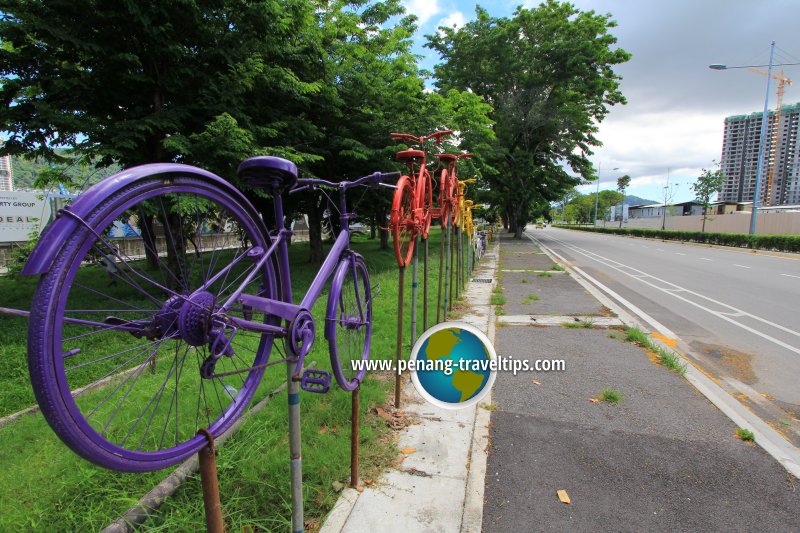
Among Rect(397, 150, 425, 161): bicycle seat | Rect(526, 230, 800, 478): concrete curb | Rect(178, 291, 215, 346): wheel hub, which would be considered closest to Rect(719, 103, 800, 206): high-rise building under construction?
Rect(526, 230, 800, 478): concrete curb

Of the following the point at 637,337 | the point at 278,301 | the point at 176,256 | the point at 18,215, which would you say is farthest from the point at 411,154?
the point at 18,215

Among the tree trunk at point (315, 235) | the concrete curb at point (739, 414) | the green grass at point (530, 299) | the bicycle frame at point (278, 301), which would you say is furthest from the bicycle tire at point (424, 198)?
the tree trunk at point (315, 235)

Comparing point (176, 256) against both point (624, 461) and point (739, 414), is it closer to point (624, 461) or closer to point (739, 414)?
point (624, 461)

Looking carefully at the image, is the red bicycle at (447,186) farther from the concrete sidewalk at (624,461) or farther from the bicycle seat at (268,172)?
the bicycle seat at (268,172)

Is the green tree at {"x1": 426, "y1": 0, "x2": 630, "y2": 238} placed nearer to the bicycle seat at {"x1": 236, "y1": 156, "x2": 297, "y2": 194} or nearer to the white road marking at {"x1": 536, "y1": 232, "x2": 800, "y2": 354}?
the white road marking at {"x1": 536, "y1": 232, "x2": 800, "y2": 354}

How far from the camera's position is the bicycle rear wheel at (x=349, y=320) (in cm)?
242

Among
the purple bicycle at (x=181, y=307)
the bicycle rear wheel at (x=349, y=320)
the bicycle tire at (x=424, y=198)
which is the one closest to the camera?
the purple bicycle at (x=181, y=307)

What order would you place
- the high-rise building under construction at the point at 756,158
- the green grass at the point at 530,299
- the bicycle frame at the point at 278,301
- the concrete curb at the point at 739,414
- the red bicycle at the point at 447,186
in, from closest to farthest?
the bicycle frame at the point at 278,301 < the concrete curb at the point at 739,414 < the red bicycle at the point at 447,186 < the green grass at the point at 530,299 < the high-rise building under construction at the point at 756,158

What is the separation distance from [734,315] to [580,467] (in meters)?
6.01

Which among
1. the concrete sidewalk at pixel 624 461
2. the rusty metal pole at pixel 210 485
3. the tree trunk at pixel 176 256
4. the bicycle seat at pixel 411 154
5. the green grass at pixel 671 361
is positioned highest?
the bicycle seat at pixel 411 154

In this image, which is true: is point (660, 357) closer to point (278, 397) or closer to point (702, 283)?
point (278, 397)

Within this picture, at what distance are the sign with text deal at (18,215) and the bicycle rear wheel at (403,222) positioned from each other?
16635mm

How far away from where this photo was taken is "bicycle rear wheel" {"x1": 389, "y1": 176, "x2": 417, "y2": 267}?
2902 mm

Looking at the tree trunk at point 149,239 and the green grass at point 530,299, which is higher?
the tree trunk at point 149,239
